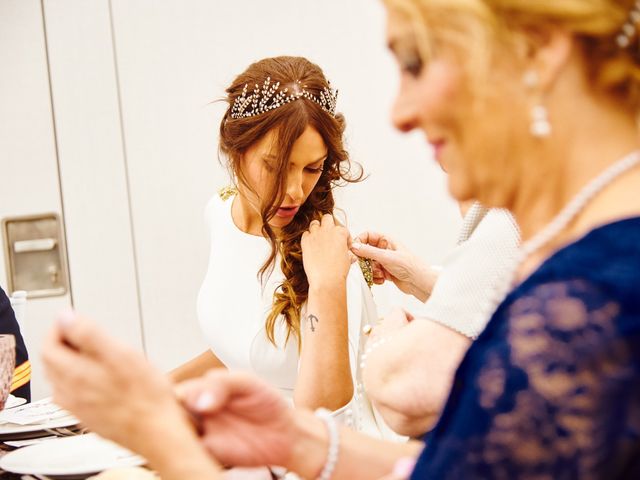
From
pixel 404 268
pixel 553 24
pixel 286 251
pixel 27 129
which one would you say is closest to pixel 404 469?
pixel 553 24

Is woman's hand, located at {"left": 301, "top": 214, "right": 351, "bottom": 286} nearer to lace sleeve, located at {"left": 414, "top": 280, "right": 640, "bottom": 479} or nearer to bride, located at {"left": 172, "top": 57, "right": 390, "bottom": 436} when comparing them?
bride, located at {"left": 172, "top": 57, "right": 390, "bottom": 436}

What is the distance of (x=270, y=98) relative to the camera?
1.66 m

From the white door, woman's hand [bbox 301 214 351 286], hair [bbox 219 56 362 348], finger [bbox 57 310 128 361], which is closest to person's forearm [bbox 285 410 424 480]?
finger [bbox 57 310 128 361]

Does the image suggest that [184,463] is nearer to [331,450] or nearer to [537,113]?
[331,450]

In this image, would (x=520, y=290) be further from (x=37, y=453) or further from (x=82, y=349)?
(x=37, y=453)

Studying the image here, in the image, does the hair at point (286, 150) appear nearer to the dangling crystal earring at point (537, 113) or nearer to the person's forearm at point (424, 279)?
the person's forearm at point (424, 279)

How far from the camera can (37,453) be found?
1.12 meters

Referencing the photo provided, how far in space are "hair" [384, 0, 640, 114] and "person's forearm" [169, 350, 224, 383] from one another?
4.81 feet

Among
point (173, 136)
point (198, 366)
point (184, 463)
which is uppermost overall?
point (173, 136)

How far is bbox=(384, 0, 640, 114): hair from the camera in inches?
22.0

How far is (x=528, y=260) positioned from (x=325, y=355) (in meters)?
0.82

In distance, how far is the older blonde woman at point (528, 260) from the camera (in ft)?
1.63

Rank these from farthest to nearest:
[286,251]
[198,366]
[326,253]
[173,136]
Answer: [173,136] → [198,366] → [286,251] → [326,253]

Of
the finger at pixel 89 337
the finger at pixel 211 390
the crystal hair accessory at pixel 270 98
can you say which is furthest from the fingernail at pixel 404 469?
the crystal hair accessory at pixel 270 98
